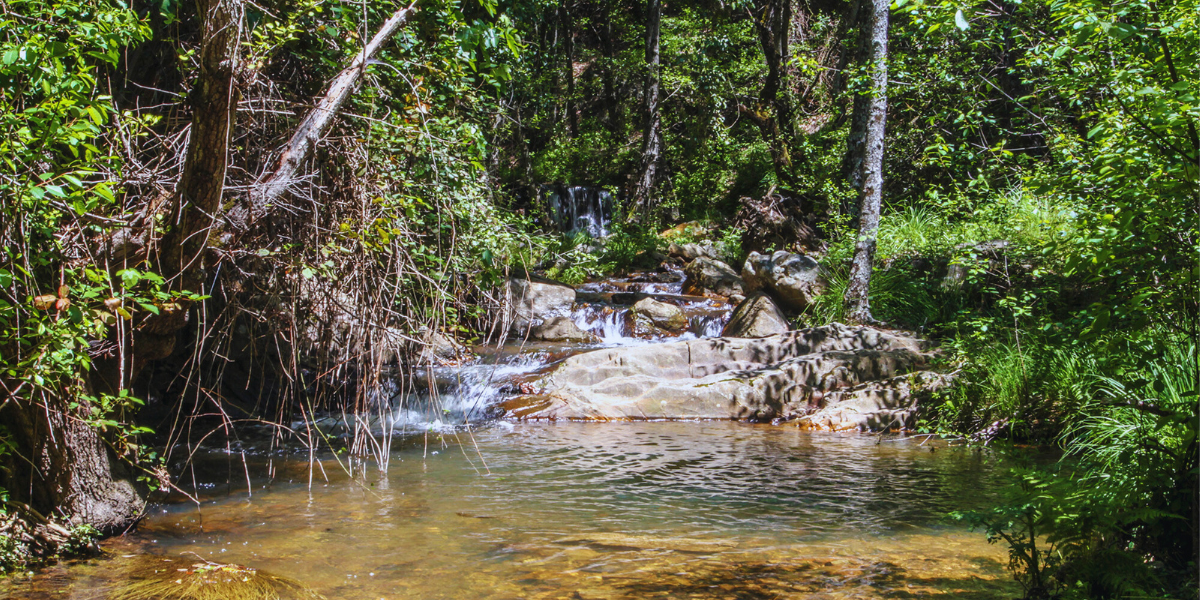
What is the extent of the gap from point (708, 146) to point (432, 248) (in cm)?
1625

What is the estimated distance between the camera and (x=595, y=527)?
5.10 m

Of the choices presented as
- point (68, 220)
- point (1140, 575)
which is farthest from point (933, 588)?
point (68, 220)

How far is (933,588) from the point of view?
151 inches

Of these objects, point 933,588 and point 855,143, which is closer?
point 933,588

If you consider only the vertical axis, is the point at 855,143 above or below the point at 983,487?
above

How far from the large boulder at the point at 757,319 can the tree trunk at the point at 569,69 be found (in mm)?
12302

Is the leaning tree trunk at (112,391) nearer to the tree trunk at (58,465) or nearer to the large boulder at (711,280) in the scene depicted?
the tree trunk at (58,465)

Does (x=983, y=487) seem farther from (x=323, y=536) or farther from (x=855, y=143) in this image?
(x=855, y=143)

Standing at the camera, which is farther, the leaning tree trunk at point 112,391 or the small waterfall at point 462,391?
the small waterfall at point 462,391

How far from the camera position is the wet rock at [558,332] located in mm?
12914

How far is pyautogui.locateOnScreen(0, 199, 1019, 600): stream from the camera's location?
157 inches

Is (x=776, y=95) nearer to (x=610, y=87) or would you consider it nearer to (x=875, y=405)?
(x=610, y=87)

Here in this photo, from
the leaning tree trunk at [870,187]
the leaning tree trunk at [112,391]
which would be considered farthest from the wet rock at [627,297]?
the leaning tree trunk at [112,391]

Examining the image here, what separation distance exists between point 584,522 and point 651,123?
16395 millimetres
